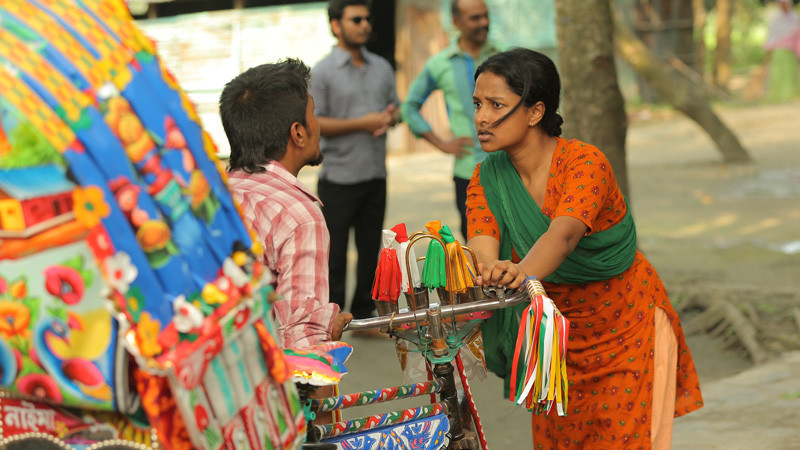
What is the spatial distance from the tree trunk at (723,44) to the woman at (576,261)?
19.9 metres

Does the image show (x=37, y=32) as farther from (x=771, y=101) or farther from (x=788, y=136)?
(x=771, y=101)

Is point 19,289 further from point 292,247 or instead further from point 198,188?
point 292,247

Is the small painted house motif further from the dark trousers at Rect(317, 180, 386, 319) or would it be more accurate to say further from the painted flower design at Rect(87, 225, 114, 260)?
the dark trousers at Rect(317, 180, 386, 319)

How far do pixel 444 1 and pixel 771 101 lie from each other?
850 centimetres

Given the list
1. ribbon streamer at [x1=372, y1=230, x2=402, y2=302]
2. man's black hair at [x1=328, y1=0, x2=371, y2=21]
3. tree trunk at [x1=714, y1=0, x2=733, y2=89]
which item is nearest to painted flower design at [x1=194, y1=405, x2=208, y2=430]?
ribbon streamer at [x1=372, y1=230, x2=402, y2=302]

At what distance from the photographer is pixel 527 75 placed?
2678 millimetres

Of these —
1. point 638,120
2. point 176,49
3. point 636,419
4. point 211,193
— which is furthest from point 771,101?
point 211,193

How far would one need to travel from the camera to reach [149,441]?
150 cm

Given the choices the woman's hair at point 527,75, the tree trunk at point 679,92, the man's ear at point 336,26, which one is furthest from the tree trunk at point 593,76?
the tree trunk at point 679,92

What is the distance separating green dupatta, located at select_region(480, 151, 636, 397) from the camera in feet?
8.86

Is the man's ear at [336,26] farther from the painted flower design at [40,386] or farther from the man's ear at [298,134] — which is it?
the painted flower design at [40,386]

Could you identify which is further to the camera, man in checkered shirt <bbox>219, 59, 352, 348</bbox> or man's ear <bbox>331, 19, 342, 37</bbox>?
man's ear <bbox>331, 19, 342, 37</bbox>

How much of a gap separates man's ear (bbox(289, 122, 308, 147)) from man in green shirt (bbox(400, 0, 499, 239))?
2883 mm

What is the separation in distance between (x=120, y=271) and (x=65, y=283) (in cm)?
11
